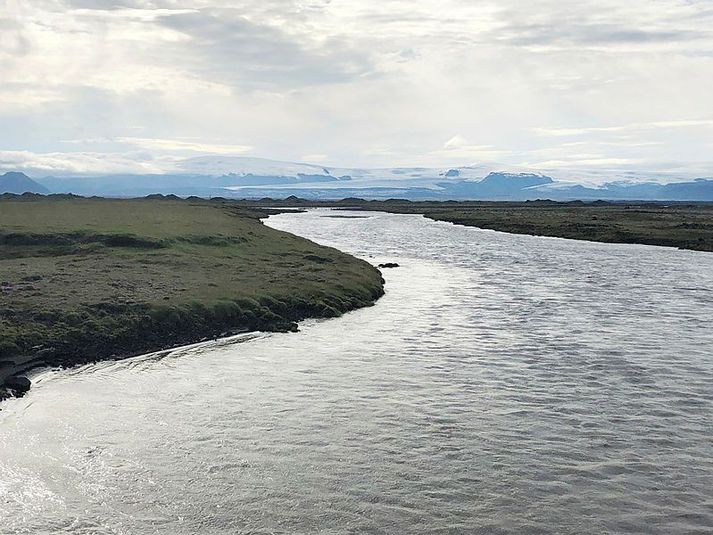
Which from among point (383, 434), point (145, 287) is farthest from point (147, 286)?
point (383, 434)

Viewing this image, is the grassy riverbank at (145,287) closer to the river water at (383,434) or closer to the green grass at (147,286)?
the green grass at (147,286)

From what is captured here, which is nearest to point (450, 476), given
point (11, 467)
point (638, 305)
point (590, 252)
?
point (11, 467)

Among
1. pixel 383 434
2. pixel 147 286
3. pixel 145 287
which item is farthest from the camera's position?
pixel 147 286

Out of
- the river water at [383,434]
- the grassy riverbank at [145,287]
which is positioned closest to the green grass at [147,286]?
the grassy riverbank at [145,287]

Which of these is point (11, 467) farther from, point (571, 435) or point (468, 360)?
point (468, 360)

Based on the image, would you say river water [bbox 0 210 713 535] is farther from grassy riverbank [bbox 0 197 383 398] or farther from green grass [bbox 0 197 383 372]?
green grass [bbox 0 197 383 372]

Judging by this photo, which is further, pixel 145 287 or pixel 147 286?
pixel 147 286

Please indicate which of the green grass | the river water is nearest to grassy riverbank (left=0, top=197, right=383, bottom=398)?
the green grass

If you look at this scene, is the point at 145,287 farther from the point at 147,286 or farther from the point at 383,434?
the point at 383,434
